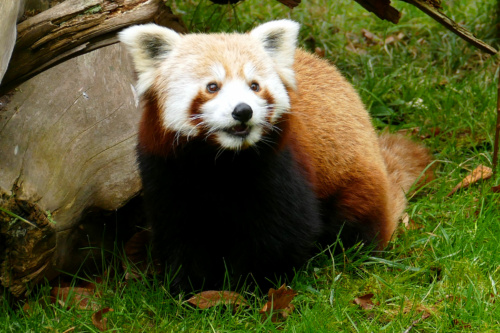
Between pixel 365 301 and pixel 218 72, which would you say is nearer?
pixel 218 72

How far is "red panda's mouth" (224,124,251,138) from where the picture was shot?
3057 millimetres

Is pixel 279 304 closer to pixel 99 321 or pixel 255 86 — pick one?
pixel 99 321

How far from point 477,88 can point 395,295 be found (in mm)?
2559

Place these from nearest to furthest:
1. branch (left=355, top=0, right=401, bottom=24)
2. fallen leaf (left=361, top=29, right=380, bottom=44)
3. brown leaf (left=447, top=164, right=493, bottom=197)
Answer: brown leaf (left=447, top=164, right=493, bottom=197)
branch (left=355, top=0, right=401, bottom=24)
fallen leaf (left=361, top=29, right=380, bottom=44)

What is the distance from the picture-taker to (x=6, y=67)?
3020 mm

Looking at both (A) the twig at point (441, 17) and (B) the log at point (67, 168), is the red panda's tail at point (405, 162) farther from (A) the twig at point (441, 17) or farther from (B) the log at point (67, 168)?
(B) the log at point (67, 168)

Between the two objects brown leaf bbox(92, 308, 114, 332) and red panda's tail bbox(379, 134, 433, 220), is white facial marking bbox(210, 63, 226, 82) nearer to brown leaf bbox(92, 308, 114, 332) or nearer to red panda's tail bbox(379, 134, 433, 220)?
brown leaf bbox(92, 308, 114, 332)

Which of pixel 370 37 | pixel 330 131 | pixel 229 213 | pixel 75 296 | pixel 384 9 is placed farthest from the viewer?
pixel 370 37

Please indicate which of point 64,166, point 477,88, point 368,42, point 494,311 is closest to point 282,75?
point 64,166

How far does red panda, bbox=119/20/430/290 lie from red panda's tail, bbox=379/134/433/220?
53 cm

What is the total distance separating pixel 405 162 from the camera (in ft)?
15.3

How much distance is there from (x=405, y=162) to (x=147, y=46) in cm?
217

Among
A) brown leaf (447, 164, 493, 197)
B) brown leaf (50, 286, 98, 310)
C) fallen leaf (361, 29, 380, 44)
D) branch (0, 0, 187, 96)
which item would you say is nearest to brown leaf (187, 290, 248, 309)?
brown leaf (50, 286, 98, 310)

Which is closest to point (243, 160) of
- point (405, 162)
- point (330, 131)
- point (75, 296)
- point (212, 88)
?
point (212, 88)
